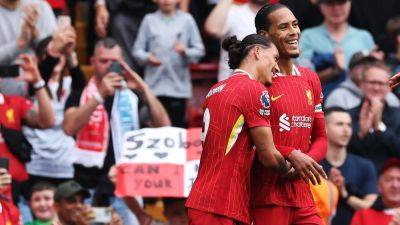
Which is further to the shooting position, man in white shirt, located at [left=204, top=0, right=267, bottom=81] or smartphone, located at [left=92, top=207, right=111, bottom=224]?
man in white shirt, located at [left=204, top=0, right=267, bottom=81]

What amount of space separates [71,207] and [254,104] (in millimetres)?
3521

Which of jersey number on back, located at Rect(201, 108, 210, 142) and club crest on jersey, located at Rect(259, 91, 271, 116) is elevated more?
club crest on jersey, located at Rect(259, 91, 271, 116)

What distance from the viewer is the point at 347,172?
1282 cm

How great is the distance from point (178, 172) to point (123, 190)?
20.6 inches

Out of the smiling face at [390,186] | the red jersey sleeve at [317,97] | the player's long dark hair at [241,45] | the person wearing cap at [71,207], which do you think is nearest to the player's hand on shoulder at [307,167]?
the red jersey sleeve at [317,97]

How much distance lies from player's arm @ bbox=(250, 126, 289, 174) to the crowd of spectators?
2.09 m

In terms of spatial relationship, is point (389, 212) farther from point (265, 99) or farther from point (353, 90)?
point (265, 99)

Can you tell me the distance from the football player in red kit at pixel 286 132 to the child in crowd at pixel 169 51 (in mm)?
5247

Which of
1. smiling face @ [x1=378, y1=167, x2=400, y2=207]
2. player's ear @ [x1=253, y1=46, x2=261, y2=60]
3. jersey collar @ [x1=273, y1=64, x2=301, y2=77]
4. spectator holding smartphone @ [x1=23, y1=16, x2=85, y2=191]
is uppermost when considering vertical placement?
player's ear @ [x1=253, y1=46, x2=261, y2=60]

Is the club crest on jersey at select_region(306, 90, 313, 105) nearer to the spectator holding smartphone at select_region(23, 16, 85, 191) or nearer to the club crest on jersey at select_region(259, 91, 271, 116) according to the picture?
the club crest on jersey at select_region(259, 91, 271, 116)

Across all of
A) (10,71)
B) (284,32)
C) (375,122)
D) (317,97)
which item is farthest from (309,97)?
(10,71)

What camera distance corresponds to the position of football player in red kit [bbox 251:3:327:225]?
9141 millimetres

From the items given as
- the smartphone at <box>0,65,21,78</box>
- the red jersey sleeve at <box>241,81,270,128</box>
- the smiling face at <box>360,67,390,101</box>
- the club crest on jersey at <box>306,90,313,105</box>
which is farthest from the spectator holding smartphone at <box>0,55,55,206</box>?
the red jersey sleeve at <box>241,81,270,128</box>

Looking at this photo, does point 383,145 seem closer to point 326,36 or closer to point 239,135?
point 326,36
